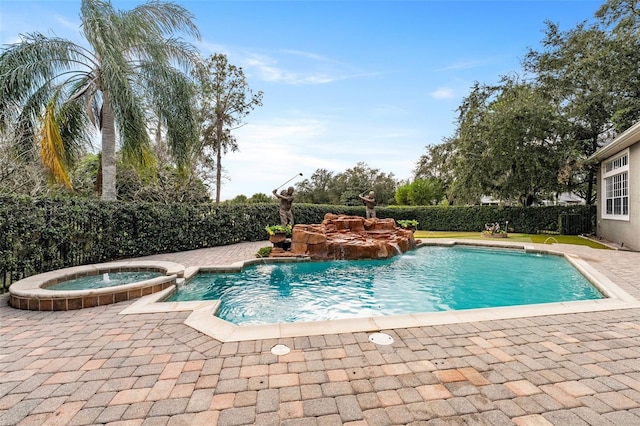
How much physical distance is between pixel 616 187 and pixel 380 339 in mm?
14040

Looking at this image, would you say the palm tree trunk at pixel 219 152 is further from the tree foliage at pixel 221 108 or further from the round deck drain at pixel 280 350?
the round deck drain at pixel 280 350

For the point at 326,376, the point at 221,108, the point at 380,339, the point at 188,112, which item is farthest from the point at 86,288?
the point at 221,108

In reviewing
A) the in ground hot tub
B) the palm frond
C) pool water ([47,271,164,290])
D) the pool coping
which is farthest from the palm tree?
the pool coping

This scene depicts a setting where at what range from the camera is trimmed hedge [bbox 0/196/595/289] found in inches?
219

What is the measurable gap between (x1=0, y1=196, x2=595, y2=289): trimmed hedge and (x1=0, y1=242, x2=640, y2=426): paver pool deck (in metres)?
2.85

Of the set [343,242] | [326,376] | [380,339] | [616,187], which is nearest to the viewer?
[326,376]

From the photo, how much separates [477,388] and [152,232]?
9.52m

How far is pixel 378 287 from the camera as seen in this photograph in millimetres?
6469

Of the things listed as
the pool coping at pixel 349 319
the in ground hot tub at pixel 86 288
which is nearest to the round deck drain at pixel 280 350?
the pool coping at pixel 349 319

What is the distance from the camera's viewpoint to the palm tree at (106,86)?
7.11 metres

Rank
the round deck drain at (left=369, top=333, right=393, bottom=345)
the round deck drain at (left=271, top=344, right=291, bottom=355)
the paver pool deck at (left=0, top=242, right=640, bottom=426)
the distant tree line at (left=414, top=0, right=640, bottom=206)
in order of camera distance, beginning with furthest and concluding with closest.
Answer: the distant tree line at (left=414, top=0, right=640, bottom=206) → the round deck drain at (left=369, top=333, right=393, bottom=345) → the round deck drain at (left=271, top=344, right=291, bottom=355) → the paver pool deck at (left=0, top=242, right=640, bottom=426)

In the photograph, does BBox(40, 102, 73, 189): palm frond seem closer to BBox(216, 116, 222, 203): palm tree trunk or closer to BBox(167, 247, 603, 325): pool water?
BBox(167, 247, 603, 325): pool water

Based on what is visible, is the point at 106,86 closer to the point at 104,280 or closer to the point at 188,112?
the point at 188,112

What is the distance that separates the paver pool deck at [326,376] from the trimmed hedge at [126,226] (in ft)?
9.36
